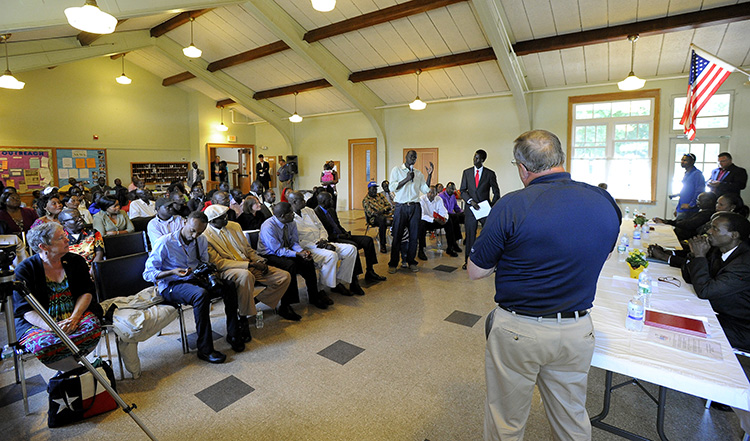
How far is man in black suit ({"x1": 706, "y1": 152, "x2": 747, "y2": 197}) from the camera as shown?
569 cm

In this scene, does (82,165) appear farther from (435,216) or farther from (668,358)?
(668,358)

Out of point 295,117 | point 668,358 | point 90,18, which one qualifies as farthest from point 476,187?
point 295,117

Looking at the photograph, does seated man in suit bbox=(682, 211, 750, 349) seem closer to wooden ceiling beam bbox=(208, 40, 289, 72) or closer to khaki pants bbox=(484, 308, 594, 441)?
khaki pants bbox=(484, 308, 594, 441)

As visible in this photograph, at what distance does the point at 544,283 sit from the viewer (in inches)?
57.5

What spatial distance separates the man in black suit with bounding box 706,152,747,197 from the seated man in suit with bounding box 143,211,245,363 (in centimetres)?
683

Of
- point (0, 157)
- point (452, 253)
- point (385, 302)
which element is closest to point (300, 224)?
point (385, 302)

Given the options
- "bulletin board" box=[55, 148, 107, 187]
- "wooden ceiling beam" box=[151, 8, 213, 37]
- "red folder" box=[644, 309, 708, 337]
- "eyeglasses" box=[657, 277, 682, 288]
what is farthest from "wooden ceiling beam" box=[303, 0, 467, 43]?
"bulletin board" box=[55, 148, 107, 187]

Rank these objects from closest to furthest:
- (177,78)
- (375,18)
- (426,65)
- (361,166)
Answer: (375,18)
(426,65)
(177,78)
(361,166)

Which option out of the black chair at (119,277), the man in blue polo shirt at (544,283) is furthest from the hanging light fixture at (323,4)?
the man in blue polo shirt at (544,283)

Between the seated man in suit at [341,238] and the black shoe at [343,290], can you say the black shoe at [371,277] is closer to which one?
the seated man in suit at [341,238]

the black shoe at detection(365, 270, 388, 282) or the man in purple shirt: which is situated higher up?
the man in purple shirt

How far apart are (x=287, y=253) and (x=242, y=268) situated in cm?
60

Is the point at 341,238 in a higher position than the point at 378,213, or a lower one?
lower

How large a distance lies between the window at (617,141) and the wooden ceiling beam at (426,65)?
2.42 m
